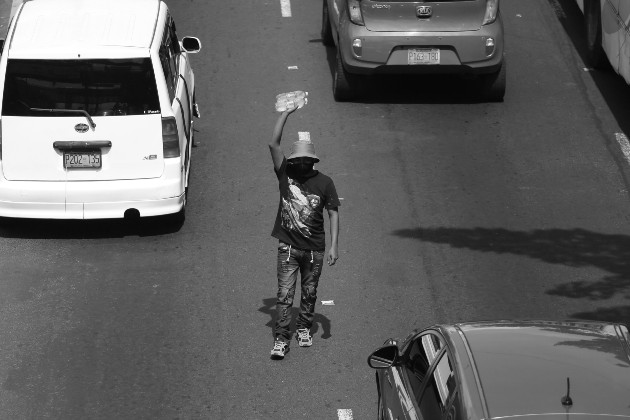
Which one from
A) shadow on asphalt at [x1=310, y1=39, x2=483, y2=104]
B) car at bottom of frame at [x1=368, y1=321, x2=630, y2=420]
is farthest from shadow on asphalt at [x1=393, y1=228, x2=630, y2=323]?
car at bottom of frame at [x1=368, y1=321, x2=630, y2=420]

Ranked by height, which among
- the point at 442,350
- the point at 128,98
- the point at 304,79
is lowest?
the point at 304,79

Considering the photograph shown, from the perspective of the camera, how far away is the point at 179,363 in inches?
402

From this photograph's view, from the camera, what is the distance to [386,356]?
25.3 ft

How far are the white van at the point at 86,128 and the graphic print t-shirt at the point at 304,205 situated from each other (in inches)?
103

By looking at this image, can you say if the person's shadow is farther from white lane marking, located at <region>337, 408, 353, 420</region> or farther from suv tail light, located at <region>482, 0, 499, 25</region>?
suv tail light, located at <region>482, 0, 499, 25</region>

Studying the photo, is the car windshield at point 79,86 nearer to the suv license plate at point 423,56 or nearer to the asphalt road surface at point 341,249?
the asphalt road surface at point 341,249

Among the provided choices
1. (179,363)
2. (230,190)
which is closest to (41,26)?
(230,190)

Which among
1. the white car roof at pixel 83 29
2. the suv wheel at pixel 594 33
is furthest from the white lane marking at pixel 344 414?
the suv wheel at pixel 594 33

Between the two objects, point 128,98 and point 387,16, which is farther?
point 387,16

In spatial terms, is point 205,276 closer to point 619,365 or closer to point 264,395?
point 264,395

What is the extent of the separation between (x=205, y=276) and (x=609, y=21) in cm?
660

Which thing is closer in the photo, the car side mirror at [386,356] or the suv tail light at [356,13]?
the car side mirror at [386,356]

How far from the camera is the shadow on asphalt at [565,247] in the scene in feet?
37.8

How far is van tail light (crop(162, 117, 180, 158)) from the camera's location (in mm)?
12523
